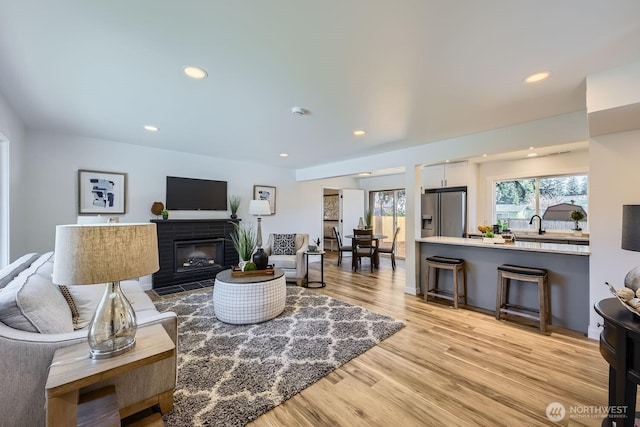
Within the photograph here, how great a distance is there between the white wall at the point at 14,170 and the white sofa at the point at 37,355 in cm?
173

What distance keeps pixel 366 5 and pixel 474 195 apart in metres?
5.02

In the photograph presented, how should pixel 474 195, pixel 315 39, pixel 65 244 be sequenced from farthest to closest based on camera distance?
1. pixel 474 195
2. pixel 315 39
3. pixel 65 244

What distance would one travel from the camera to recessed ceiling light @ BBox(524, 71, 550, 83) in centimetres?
195

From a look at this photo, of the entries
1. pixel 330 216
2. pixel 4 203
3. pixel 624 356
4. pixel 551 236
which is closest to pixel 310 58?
pixel 624 356

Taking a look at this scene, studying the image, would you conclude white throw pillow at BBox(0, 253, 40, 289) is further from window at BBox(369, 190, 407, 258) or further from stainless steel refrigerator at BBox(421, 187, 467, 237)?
window at BBox(369, 190, 407, 258)

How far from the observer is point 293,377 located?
6.50 feet

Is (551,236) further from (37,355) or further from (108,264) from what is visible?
(37,355)

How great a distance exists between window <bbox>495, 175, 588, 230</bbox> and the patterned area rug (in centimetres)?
401

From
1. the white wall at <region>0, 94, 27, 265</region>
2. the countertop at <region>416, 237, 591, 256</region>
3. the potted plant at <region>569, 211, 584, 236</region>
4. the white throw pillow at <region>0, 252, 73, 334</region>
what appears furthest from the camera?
the potted plant at <region>569, 211, 584, 236</region>

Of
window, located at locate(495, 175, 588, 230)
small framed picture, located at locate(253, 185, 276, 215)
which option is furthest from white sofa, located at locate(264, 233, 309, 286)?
window, located at locate(495, 175, 588, 230)

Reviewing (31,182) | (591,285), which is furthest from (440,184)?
(31,182)

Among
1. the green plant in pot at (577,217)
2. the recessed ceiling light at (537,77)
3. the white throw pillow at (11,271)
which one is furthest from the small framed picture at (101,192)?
the green plant in pot at (577,217)

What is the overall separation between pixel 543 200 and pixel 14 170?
807cm

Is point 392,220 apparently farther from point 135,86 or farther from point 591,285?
point 135,86
